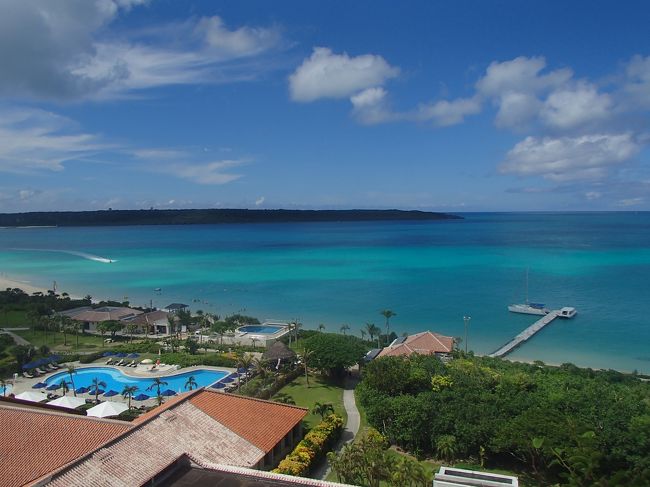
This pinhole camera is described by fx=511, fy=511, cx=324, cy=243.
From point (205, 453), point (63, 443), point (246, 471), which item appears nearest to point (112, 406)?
point (63, 443)

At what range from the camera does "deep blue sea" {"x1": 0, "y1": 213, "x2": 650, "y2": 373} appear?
43.4 meters

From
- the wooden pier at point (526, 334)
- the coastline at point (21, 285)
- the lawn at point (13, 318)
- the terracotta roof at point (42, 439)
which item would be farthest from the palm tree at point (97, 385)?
the coastline at point (21, 285)

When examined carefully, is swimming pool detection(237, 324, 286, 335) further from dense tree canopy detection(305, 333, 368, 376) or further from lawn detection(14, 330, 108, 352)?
dense tree canopy detection(305, 333, 368, 376)

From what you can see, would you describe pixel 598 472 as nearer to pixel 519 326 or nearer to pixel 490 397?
pixel 490 397

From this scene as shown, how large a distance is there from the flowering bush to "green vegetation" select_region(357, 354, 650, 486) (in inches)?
60.9

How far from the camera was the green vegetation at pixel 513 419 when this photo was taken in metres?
15.7

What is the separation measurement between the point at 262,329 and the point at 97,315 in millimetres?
14797

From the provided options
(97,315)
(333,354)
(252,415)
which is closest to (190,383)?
(333,354)

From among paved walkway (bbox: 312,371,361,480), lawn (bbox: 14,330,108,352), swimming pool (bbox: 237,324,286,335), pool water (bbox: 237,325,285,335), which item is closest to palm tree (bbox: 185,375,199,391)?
paved walkway (bbox: 312,371,361,480)

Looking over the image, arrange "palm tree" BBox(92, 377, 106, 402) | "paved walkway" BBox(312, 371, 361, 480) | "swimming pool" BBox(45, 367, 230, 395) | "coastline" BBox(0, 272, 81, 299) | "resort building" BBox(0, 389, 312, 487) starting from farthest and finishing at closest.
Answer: "coastline" BBox(0, 272, 81, 299), "swimming pool" BBox(45, 367, 230, 395), "palm tree" BBox(92, 377, 106, 402), "paved walkway" BBox(312, 371, 361, 480), "resort building" BBox(0, 389, 312, 487)

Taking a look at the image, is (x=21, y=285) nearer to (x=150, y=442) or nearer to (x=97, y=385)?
(x=97, y=385)

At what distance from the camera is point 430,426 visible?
18.8 meters

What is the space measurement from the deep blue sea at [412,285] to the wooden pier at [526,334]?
681mm

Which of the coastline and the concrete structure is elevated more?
the concrete structure
